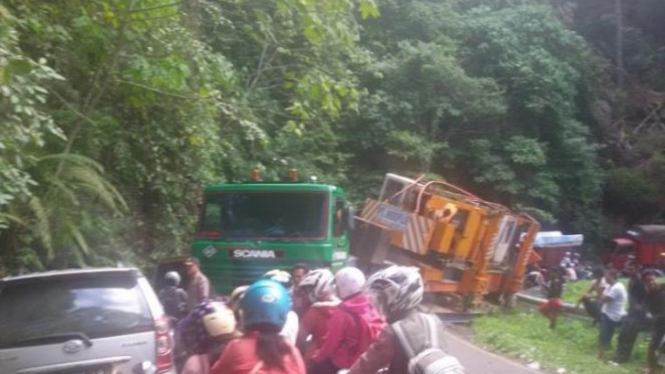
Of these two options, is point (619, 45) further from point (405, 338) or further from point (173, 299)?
point (405, 338)

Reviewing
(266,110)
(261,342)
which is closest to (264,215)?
(266,110)

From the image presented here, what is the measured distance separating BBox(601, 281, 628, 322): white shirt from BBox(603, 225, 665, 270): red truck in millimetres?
13553

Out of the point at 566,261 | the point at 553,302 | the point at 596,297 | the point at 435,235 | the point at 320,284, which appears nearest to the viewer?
the point at 320,284

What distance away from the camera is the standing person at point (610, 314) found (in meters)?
13.6

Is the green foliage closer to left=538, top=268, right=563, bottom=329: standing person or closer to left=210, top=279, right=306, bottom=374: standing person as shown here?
left=210, top=279, right=306, bottom=374: standing person

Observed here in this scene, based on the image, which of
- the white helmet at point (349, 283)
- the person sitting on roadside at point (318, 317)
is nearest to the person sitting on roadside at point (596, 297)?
the person sitting on roadside at point (318, 317)

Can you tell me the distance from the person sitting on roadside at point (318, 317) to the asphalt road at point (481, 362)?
5784mm

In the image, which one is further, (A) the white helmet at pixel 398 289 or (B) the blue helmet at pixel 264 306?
(A) the white helmet at pixel 398 289

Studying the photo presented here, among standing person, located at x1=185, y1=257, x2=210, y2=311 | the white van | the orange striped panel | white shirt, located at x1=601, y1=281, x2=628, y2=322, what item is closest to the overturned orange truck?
the orange striped panel

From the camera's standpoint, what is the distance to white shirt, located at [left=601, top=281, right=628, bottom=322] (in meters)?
13.6

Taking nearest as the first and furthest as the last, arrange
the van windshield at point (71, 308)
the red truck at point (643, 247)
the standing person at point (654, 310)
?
the van windshield at point (71, 308)
the standing person at point (654, 310)
the red truck at point (643, 247)

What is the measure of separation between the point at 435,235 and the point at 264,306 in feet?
42.4

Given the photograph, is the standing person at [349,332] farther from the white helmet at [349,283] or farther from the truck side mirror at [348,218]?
the truck side mirror at [348,218]

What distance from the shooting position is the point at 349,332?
5.73m
